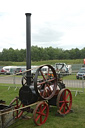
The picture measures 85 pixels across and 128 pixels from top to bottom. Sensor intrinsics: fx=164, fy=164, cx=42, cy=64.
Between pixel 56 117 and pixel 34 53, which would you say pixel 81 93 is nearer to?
pixel 56 117

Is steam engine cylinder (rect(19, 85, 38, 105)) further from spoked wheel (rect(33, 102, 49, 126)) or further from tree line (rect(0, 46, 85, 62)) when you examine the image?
tree line (rect(0, 46, 85, 62))

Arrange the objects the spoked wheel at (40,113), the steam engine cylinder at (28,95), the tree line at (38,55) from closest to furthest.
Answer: the spoked wheel at (40,113)
the steam engine cylinder at (28,95)
the tree line at (38,55)

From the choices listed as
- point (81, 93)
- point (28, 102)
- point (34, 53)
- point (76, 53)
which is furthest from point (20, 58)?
point (28, 102)

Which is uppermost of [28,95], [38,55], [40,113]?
[38,55]

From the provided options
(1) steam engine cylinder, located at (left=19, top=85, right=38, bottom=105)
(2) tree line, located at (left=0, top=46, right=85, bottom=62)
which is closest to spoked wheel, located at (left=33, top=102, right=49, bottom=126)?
(1) steam engine cylinder, located at (left=19, top=85, right=38, bottom=105)

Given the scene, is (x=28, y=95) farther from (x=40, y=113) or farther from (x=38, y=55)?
(x=38, y=55)

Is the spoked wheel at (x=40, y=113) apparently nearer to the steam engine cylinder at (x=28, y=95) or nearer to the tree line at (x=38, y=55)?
the steam engine cylinder at (x=28, y=95)

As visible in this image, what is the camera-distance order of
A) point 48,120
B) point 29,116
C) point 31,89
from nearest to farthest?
point 31,89
point 48,120
point 29,116

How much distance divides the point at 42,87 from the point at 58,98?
61 centimetres

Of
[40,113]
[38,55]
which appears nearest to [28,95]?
[40,113]

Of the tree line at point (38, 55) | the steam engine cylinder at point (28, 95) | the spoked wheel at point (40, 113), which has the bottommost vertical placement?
the spoked wheel at point (40, 113)

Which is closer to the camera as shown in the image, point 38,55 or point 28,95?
point 28,95

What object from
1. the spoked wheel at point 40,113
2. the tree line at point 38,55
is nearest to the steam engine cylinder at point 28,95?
the spoked wheel at point 40,113

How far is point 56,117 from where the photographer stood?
5.32 m
